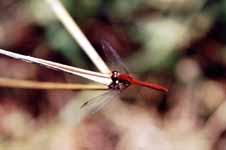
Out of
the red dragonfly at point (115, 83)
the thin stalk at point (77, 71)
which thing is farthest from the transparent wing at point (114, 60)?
the thin stalk at point (77, 71)

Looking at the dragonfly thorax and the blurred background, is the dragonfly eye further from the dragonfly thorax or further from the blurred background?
the blurred background

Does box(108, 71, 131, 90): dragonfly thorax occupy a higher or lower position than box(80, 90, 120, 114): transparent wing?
lower

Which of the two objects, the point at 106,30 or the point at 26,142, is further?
the point at 106,30

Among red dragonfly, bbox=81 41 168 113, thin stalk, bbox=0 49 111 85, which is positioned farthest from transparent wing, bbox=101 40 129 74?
thin stalk, bbox=0 49 111 85

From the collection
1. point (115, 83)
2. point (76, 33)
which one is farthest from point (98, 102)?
point (76, 33)

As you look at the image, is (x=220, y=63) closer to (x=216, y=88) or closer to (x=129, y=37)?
(x=216, y=88)

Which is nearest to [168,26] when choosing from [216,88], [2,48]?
[216,88]

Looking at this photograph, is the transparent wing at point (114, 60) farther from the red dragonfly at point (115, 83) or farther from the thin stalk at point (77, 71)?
the thin stalk at point (77, 71)
